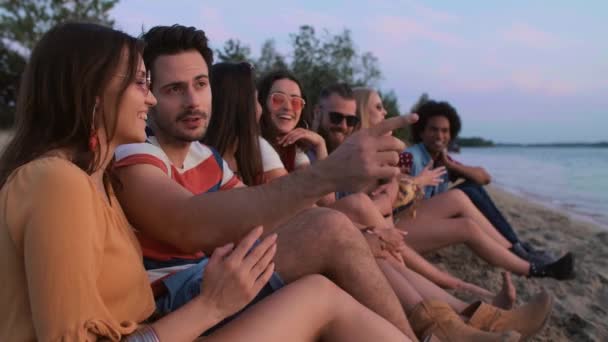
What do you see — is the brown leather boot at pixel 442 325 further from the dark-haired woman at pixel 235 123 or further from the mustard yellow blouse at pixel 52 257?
the mustard yellow blouse at pixel 52 257

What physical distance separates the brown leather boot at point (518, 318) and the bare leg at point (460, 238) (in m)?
1.66

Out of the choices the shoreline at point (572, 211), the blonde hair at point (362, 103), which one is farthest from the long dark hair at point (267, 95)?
the shoreline at point (572, 211)

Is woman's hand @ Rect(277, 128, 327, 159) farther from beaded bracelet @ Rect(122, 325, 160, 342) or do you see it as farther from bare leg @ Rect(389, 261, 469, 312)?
beaded bracelet @ Rect(122, 325, 160, 342)

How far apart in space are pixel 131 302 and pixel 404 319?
1209 millimetres

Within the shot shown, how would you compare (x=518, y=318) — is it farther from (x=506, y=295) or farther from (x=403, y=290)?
(x=403, y=290)

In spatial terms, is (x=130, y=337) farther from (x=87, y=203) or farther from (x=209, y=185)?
(x=209, y=185)

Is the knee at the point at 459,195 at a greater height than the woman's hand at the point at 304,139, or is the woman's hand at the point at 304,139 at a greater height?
the woman's hand at the point at 304,139

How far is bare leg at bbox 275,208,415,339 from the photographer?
2148mm

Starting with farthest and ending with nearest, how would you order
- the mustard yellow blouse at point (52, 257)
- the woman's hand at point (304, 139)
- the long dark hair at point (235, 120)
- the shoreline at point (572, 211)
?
the shoreline at point (572, 211), the woman's hand at point (304, 139), the long dark hair at point (235, 120), the mustard yellow blouse at point (52, 257)

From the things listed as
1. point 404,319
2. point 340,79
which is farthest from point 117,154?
point 340,79

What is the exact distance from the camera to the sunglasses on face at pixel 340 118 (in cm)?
501

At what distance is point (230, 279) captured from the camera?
1690 millimetres

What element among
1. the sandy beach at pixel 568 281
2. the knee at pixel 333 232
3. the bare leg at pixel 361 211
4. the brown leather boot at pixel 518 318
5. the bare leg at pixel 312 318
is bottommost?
the sandy beach at pixel 568 281

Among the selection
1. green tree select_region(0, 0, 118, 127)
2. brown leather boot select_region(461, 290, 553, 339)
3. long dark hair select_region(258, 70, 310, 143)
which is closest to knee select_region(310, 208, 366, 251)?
brown leather boot select_region(461, 290, 553, 339)
